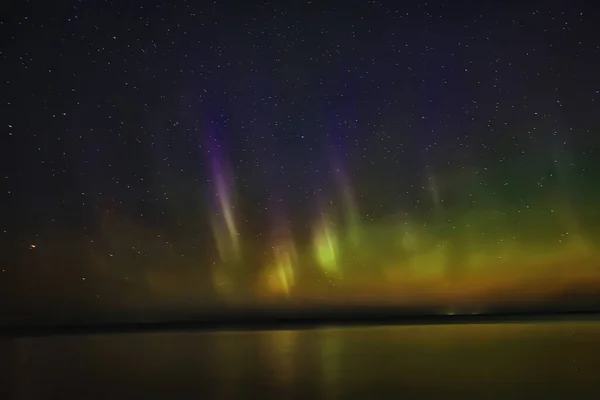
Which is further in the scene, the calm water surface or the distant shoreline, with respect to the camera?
the distant shoreline

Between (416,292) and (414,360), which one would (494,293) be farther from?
(414,360)

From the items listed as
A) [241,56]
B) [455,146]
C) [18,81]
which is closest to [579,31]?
[455,146]

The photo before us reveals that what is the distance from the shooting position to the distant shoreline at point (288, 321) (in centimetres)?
82

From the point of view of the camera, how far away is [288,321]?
84 cm

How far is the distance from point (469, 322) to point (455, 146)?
10.0 inches

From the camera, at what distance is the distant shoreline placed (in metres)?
Answer: 0.82

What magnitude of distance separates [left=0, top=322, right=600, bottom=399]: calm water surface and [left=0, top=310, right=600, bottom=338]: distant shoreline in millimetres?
24

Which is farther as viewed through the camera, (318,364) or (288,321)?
Answer: (288,321)

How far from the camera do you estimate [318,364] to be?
25.1 inches

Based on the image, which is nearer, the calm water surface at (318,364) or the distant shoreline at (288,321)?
the calm water surface at (318,364)

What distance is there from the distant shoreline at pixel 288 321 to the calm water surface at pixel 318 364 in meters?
0.02

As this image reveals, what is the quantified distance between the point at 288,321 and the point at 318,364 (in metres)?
0.21

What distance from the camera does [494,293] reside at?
0.85 m

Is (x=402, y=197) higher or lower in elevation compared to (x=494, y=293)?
higher
